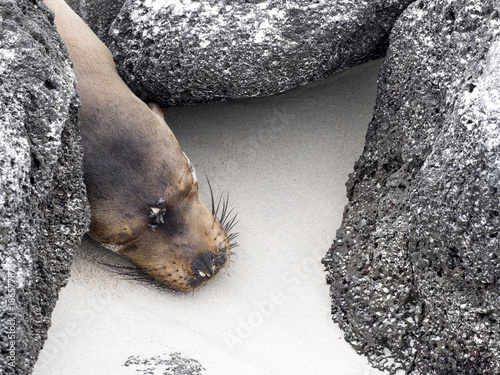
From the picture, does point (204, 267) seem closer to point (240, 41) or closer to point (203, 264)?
point (203, 264)

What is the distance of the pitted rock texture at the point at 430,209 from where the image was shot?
2414 mm

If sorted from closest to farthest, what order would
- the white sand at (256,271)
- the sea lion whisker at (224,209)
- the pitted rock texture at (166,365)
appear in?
1. the pitted rock texture at (166,365)
2. the white sand at (256,271)
3. the sea lion whisker at (224,209)

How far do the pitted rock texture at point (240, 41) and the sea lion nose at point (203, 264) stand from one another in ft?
3.00

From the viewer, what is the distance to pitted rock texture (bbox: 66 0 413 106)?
127 inches

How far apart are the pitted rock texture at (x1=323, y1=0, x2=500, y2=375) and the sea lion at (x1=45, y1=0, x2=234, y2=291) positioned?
718 millimetres

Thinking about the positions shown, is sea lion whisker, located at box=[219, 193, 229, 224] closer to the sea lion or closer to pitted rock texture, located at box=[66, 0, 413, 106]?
the sea lion

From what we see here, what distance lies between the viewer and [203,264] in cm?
321

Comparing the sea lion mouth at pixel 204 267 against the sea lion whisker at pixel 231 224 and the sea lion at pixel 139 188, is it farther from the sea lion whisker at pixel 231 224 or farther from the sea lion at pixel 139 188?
the sea lion whisker at pixel 231 224

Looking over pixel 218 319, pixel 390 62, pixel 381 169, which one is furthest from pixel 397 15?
pixel 218 319

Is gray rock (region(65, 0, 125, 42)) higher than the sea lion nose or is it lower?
higher

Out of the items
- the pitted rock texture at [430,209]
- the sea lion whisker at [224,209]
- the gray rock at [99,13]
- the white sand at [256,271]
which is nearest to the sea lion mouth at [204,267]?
the white sand at [256,271]

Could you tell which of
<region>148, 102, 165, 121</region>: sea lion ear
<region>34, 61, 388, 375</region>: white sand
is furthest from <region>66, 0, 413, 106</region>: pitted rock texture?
<region>34, 61, 388, 375</region>: white sand

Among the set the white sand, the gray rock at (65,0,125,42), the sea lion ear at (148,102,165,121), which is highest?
the gray rock at (65,0,125,42)

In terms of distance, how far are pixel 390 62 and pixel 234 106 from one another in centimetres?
117
